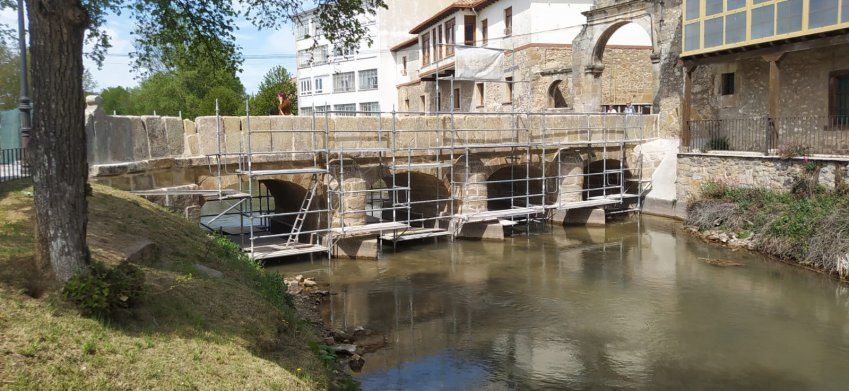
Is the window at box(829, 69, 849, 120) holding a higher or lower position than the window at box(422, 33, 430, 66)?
lower

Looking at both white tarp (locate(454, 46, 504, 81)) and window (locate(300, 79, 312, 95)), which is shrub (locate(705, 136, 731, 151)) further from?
window (locate(300, 79, 312, 95))

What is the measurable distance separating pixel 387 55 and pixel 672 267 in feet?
103

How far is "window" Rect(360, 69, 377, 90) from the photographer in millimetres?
44656

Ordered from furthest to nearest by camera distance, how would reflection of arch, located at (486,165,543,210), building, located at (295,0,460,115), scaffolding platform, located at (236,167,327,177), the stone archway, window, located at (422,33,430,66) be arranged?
building, located at (295,0,460,115)
window, located at (422,33,430,66)
the stone archway
reflection of arch, located at (486,165,543,210)
scaffolding platform, located at (236,167,327,177)

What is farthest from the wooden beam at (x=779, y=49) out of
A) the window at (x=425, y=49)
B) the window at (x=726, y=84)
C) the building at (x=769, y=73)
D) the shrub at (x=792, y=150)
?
the window at (x=425, y=49)

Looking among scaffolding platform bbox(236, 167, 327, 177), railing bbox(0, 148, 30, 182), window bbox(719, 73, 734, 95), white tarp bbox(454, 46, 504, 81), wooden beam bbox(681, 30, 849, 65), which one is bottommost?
scaffolding platform bbox(236, 167, 327, 177)

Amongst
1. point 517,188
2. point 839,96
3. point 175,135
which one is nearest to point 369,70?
point 517,188

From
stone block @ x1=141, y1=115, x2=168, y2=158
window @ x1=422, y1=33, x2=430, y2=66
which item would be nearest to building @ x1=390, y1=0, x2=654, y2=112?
window @ x1=422, y1=33, x2=430, y2=66

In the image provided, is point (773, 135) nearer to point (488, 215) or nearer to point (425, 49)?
point (488, 215)

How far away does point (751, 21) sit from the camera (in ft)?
58.5

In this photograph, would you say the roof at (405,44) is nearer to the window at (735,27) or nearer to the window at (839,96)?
the window at (735,27)

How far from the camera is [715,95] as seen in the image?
2203cm

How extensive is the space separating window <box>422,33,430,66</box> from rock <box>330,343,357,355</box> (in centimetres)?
2882

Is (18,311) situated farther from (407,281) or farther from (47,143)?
(407,281)
